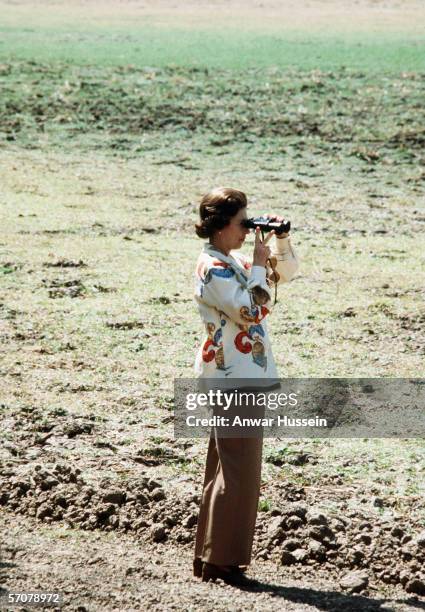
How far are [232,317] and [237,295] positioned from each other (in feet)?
0.26

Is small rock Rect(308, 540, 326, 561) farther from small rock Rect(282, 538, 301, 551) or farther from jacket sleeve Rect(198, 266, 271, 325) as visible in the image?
jacket sleeve Rect(198, 266, 271, 325)

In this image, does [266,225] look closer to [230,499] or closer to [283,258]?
[283,258]

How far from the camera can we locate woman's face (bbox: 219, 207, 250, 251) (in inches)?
154

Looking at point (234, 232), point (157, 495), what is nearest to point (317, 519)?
point (157, 495)

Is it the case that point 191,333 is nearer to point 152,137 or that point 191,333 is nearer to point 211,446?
point 211,446

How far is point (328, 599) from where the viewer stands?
13.2 feet

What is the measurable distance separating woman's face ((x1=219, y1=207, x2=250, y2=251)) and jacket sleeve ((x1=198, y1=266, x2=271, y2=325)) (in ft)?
0.36

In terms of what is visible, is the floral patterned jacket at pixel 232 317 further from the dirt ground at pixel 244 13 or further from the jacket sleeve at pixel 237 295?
the dirt ground at pixel 244 13

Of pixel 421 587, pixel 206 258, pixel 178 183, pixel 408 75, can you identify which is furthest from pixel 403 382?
pixel 408 75

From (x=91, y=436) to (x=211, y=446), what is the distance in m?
1.72

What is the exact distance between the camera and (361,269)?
916 centimetres

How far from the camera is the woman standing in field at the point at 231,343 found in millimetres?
3826

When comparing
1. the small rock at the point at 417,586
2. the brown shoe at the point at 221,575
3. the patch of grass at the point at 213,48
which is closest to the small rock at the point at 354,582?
the small rock at the point at 417,586

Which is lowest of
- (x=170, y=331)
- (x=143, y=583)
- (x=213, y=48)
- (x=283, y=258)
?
(x=143, y=583)
